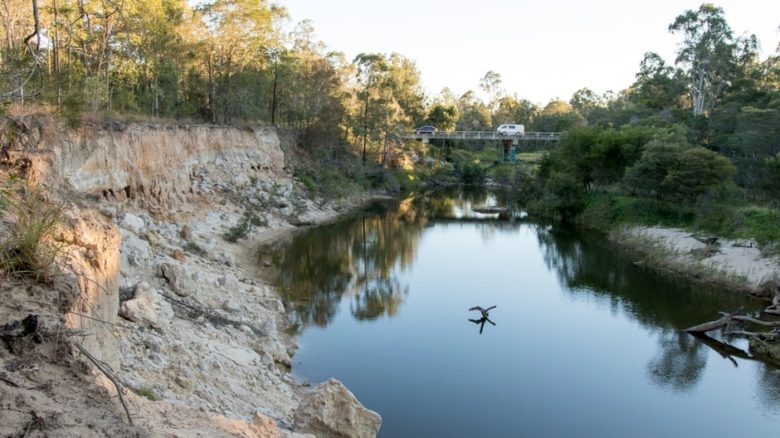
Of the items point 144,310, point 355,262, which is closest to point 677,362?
point 144,310

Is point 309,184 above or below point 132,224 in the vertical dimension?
below

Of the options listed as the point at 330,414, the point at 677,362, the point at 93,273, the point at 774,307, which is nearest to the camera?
the point at 93,273

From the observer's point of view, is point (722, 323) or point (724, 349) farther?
Answer: point (722, 323)

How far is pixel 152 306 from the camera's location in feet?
38.2

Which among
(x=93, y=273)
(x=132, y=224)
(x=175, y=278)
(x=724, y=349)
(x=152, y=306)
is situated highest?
(x=93, y=273)

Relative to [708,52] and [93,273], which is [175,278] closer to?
[93,273]

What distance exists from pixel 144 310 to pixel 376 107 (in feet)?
151

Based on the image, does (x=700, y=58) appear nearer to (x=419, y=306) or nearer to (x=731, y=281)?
(x=731, y=281)

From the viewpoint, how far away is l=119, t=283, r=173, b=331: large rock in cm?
1082

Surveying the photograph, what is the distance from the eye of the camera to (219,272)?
791 inches

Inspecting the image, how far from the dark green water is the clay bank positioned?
201 cm

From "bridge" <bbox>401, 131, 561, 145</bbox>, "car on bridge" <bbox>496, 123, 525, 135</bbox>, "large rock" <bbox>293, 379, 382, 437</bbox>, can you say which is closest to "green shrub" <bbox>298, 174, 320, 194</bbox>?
"bridge" <bbox>401, 131, 561, 145</bbox>

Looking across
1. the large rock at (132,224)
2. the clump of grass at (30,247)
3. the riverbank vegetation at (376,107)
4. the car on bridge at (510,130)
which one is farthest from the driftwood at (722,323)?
the car on bridge at (510,130)

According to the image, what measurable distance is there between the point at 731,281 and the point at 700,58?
37.5m
